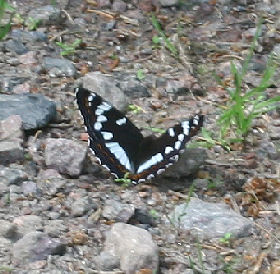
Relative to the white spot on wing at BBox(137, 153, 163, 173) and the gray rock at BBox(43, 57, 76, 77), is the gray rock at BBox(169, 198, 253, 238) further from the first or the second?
the gray rock at BBox(43, 57, 76, 77)

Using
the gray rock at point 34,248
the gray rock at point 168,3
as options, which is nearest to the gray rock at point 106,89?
the gray rock at point 168,3

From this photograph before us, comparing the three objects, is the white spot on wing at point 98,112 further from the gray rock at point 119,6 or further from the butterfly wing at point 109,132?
the gray rock at point 119,6

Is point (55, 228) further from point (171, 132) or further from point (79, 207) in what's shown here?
point (171, 132)

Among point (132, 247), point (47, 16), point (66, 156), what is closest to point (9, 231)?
point (132, 247)

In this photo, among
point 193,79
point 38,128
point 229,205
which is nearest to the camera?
point 229,205

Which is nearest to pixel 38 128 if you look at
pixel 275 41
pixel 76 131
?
pixel 76 131

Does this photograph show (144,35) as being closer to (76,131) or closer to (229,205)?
(76,131)
